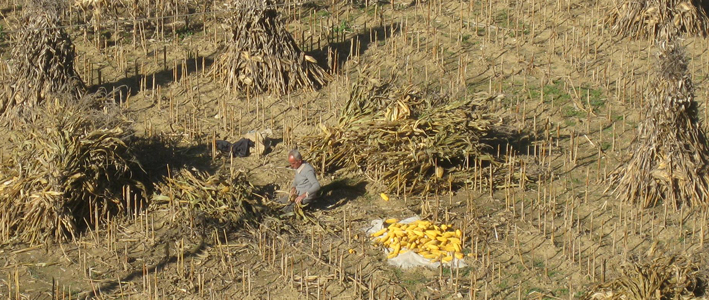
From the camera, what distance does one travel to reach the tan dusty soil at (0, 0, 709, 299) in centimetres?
1262

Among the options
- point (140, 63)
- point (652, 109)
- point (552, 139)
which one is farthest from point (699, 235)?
point (140, 63)

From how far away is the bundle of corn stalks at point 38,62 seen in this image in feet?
51.9

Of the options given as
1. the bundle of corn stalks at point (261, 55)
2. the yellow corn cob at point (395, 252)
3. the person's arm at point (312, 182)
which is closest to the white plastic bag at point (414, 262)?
the yellow corn cob at point (395, 252)

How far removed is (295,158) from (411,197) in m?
1.40

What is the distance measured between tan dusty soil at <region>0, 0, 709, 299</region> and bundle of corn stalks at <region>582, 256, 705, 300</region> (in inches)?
22.2

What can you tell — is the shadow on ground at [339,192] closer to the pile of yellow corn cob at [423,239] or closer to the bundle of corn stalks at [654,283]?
→ the pile of yellow corn cob at [423,239]

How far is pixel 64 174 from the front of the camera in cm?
1349

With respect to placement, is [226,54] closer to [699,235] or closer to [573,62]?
[573,62]

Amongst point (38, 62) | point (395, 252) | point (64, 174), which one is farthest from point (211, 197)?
point (38, 62)

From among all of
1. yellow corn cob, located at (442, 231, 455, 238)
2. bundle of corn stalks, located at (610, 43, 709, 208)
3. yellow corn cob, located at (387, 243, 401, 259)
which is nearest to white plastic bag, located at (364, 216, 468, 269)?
yellow corn cob, located at (387, 243, 401, 259)

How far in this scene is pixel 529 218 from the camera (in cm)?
1373

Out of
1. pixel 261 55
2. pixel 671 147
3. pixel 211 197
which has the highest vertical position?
pixel 261 55

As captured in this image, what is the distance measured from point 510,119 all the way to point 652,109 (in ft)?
8.34

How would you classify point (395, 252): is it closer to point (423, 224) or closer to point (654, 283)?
point (423, 224)
